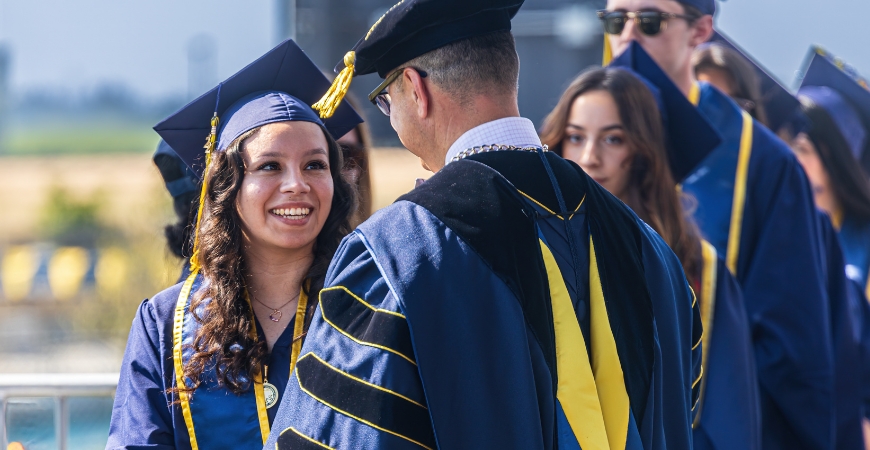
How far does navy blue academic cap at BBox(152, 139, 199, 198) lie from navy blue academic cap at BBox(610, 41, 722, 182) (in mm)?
1585

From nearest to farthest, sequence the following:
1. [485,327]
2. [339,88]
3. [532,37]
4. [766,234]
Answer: [485,327] → [339,88] → [766,234] → [532,37]

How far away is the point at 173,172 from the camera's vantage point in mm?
3334

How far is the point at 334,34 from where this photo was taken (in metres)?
11.5

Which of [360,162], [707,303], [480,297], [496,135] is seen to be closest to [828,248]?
[707,303]

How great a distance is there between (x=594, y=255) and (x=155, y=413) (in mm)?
1130

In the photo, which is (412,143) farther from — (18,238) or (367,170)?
(18,238)

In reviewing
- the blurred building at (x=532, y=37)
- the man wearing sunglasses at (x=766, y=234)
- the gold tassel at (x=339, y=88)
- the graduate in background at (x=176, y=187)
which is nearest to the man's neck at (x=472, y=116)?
the gold tassel at (x=339, y=88)

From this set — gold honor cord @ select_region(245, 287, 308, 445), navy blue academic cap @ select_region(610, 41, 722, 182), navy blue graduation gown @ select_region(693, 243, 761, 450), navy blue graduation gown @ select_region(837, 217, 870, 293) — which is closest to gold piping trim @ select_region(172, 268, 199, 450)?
gold honor cord @ select_region(245, 287, 308, 445)

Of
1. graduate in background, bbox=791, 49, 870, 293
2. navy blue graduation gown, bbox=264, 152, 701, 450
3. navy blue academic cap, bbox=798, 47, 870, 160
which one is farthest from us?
navy blue academic cap, bbox=798, 47, 870, 160

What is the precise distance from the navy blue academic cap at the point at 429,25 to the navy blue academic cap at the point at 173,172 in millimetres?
1523

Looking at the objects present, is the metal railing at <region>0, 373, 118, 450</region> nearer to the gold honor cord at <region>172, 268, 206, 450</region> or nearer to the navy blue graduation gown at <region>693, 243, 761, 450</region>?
the gold honor cord at <region>172, 268, 206, 450</region>

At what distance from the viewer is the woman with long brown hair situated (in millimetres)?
3133

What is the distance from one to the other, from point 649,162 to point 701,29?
742 mm

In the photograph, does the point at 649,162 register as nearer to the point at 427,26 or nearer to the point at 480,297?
the point at 427,26
